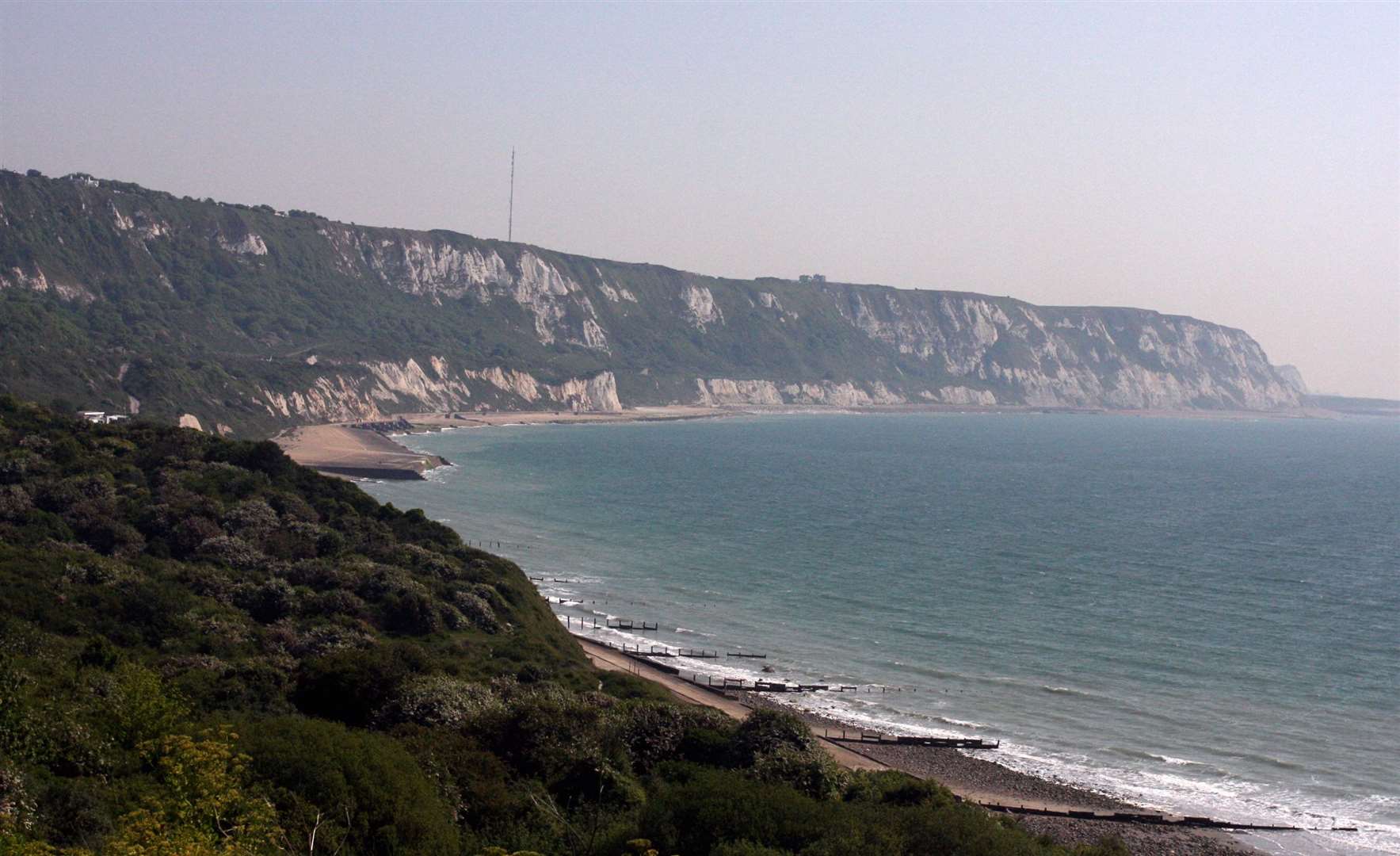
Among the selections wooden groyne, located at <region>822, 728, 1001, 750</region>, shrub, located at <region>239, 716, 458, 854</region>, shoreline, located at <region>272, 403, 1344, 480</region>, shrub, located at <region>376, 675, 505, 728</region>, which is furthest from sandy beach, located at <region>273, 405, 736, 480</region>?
shrub, located at <region>239, 716, 458, 854</region>

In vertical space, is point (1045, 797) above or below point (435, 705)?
below

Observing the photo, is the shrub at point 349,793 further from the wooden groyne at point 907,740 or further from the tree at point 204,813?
the wooden groyne at point 907,740

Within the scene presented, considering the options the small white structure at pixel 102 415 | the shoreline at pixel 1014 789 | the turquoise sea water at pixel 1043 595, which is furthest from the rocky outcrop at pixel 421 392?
the shoreline at pixel 1014 789

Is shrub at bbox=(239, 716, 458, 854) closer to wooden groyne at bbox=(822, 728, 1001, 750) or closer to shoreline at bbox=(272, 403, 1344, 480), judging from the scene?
wooden groyne at bbox=(822, 728, 1001, 750)

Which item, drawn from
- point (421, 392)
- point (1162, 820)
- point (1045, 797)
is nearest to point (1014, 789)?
point (1045, 797)

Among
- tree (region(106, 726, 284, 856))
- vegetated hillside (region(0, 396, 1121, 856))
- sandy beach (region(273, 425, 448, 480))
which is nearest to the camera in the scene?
tree (region(106, 726, 284, 856))

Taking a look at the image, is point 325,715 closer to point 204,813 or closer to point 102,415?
point 204,813
